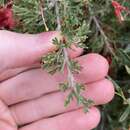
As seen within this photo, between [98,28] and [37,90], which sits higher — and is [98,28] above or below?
above

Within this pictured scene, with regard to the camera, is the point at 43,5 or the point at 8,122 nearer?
the point at 43,5

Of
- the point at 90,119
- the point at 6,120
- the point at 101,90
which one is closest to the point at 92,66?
the point at 101,90

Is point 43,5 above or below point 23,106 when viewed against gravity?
above

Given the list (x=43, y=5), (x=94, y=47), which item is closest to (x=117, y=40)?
(x=94, y=47)

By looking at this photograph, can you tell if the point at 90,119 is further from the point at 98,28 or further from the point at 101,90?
the point at 98,28

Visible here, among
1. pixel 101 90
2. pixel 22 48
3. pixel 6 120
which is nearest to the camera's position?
pixel 22 48

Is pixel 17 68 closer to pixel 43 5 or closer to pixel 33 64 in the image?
pixel 33 64

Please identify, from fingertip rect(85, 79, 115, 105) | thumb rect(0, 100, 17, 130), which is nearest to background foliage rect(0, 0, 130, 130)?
fingertip rect(85, 79, 115, 105)

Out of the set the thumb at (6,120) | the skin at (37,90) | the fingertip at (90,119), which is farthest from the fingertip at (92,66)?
the thumb at (6,120)
